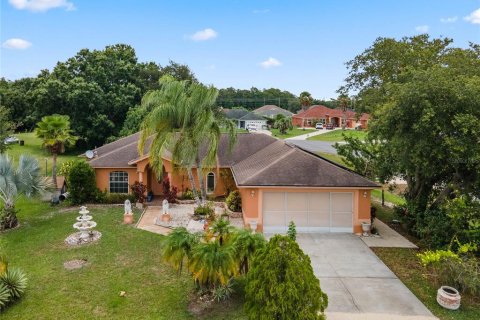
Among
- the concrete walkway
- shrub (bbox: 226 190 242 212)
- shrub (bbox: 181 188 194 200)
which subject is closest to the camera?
the concrete walkway

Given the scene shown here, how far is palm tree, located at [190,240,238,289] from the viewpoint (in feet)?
35.2

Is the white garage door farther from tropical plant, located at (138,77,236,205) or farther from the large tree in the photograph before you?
tropical plant, located at (138,77,236,205)

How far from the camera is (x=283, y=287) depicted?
900 centimetres

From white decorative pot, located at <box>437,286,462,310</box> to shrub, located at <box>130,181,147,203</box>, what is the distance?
54.3 ft

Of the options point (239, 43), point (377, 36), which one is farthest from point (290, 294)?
point (239, 43)

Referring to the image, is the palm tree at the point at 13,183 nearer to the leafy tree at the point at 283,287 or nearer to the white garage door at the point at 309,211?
the white garage door at the point at 309,211

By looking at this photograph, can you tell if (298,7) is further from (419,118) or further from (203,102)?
(419,118)

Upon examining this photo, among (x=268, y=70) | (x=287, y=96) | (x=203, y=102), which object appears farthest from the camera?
(x=287, y=96)

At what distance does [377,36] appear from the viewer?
2634 centimetres

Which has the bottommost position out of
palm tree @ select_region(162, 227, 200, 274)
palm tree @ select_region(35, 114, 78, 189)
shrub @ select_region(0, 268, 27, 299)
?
shrub @ select_region(0, 268, 27, 299)

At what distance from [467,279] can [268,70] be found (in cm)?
6172

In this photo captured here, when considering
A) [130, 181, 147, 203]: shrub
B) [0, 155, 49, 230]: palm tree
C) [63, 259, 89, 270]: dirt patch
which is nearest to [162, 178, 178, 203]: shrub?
[130, 181, 147, 203]: shrub

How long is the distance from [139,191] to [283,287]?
603 inches

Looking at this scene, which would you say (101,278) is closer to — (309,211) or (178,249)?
(178,249)
